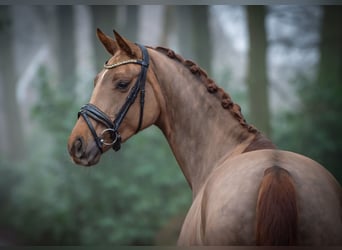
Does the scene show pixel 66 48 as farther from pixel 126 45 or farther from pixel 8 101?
Result: pixel 126 45

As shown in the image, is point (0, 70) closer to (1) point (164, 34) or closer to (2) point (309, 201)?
(1) point (164, 34)

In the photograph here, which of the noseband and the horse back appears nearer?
the horse back

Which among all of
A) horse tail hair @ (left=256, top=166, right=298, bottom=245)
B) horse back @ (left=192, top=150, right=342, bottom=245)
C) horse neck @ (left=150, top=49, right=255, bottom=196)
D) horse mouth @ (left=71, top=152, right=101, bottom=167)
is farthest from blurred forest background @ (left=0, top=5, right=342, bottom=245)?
horse tail hair @ (left=256, top=166, right=298, bottom=245)

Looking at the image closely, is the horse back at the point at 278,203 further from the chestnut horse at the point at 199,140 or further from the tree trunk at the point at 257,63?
the tree trunk at the point at 257,63

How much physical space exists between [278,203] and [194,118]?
2.30 ft

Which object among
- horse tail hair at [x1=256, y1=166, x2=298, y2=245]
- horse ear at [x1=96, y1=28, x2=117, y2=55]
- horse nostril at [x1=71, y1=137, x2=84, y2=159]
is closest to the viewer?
horse tail hair at [x1=256, y1=166, x2=298, y2=245]

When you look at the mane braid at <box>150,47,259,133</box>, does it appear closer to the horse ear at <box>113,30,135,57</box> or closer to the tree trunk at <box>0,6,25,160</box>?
the horse ear at <box>113,30,135,57</box>

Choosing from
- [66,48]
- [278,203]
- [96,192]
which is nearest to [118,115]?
[278,203]

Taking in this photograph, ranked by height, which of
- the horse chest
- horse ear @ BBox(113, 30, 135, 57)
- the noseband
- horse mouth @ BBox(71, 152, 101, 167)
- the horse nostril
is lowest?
the horse chest

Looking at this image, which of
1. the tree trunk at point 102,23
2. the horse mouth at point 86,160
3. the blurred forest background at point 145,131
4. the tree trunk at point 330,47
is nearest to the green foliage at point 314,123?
the blurred forest background at point 145,131

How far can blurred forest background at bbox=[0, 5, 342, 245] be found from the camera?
397cm

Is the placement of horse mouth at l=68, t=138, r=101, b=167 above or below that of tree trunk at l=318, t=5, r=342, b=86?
below

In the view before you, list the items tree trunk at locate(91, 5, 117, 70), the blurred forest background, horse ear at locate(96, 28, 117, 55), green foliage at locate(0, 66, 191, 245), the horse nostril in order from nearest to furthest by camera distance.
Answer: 1. the horse nostril
2. horse ear at locate(96, 28, 117, 55)
3. the blurred forest background
4. green foliage at locate(0, 66, 191, 245)
5. tree trunk at locate(91, 5, 117, 70)

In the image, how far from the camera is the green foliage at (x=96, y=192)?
418cm
